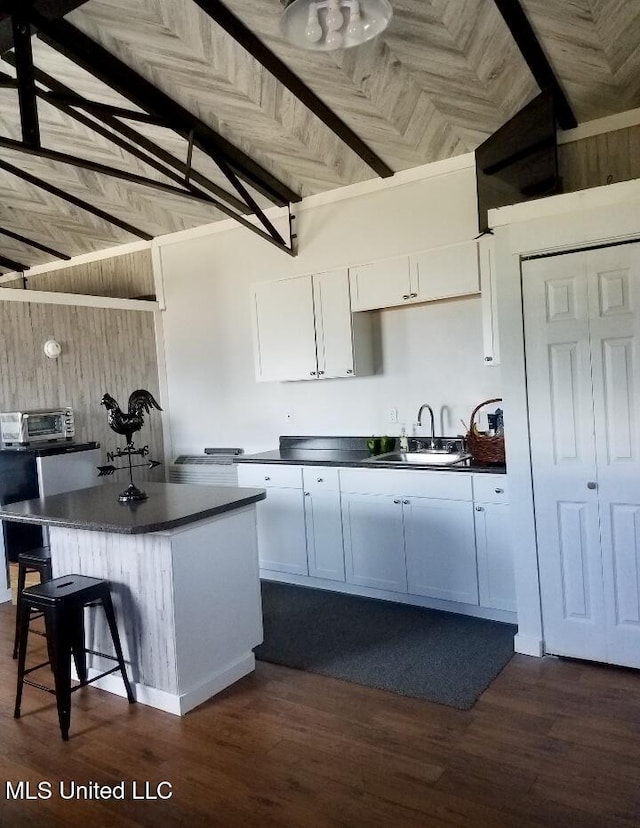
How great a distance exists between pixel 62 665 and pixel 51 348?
2.92 metres

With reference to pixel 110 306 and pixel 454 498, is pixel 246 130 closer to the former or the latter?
pixel 110 306

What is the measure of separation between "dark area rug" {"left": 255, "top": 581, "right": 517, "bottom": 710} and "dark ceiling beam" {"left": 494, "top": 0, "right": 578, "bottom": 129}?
2875mm

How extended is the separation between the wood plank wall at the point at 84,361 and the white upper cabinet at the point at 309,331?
1409 mm

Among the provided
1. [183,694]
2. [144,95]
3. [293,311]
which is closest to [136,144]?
[144,95]

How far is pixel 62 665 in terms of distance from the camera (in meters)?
2.68

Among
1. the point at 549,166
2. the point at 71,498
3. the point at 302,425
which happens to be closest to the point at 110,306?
the point at 302,425

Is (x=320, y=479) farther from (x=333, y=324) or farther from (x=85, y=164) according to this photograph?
(x=85, y=164)

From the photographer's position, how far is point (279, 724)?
2.70 metres

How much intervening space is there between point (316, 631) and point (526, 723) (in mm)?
1366

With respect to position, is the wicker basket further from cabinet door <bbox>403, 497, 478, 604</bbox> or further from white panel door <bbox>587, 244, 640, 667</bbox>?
white panel door <bbox>587, 244, 640, 667</bbox>

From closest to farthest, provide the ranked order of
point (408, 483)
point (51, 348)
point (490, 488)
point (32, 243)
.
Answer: point (490, 488)
point (408, 483)
point (51, 348)
point (32, 243)

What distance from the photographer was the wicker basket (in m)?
3.58

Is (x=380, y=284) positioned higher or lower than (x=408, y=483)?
higher

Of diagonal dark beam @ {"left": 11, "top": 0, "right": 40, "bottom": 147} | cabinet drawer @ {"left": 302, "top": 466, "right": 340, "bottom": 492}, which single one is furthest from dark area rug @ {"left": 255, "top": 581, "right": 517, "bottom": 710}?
diagonal dark beam @ {"left": 11, "top": 0, "right": 40, "bottom": 147}
